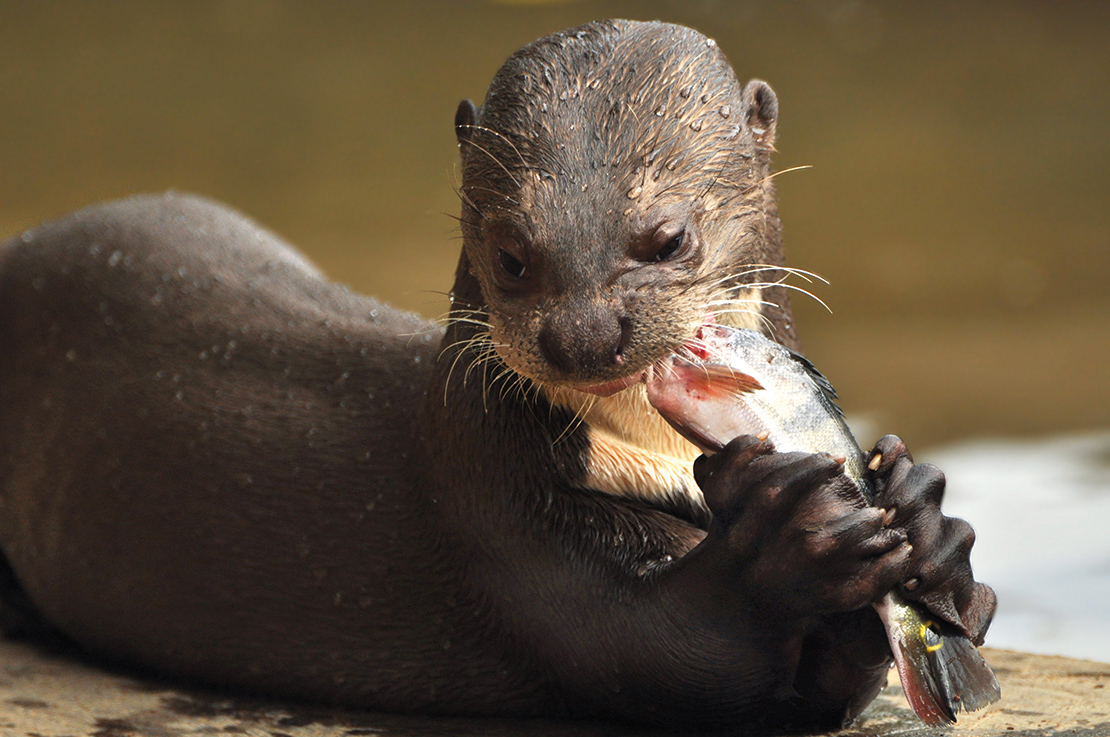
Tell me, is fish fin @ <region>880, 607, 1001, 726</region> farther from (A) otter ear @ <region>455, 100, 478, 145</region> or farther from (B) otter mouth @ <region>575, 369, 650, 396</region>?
(A) otter ear @ <region>455, 100, 478, 145</region>

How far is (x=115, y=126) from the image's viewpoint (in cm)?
955

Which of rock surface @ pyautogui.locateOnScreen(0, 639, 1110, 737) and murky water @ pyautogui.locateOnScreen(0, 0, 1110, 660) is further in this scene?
murky water @ pyautogui.locateOnScreen(0, 0, 1110, 660)

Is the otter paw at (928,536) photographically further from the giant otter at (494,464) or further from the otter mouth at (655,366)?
the otter mouth at (655,366)

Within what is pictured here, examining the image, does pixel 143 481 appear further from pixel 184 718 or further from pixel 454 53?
pixel 454 53

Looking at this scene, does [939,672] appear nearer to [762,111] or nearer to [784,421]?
[784,421]

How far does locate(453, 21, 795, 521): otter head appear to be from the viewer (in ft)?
6.07

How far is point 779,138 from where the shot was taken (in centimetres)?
950

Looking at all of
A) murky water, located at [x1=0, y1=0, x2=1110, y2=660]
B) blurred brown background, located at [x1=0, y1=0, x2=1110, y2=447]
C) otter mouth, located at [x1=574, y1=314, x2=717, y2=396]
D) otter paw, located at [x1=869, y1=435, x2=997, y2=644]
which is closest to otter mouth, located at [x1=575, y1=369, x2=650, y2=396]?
otter mouth, located at [x1=574, y1=314, x2=717, y2=396]

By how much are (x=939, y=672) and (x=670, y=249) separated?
0.69 m

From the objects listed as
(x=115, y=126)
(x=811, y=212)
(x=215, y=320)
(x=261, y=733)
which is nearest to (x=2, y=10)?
(x=115, y=126)

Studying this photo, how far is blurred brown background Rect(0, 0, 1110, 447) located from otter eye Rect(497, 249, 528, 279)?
4.83 metres

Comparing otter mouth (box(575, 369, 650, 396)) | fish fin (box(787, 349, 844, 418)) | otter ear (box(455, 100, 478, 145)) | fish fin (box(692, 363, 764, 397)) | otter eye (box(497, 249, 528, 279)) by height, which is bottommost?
otter mouth (box(575, 369, 650, 396))

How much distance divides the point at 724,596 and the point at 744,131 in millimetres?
757

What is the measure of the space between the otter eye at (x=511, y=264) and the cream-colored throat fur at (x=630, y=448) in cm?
22
